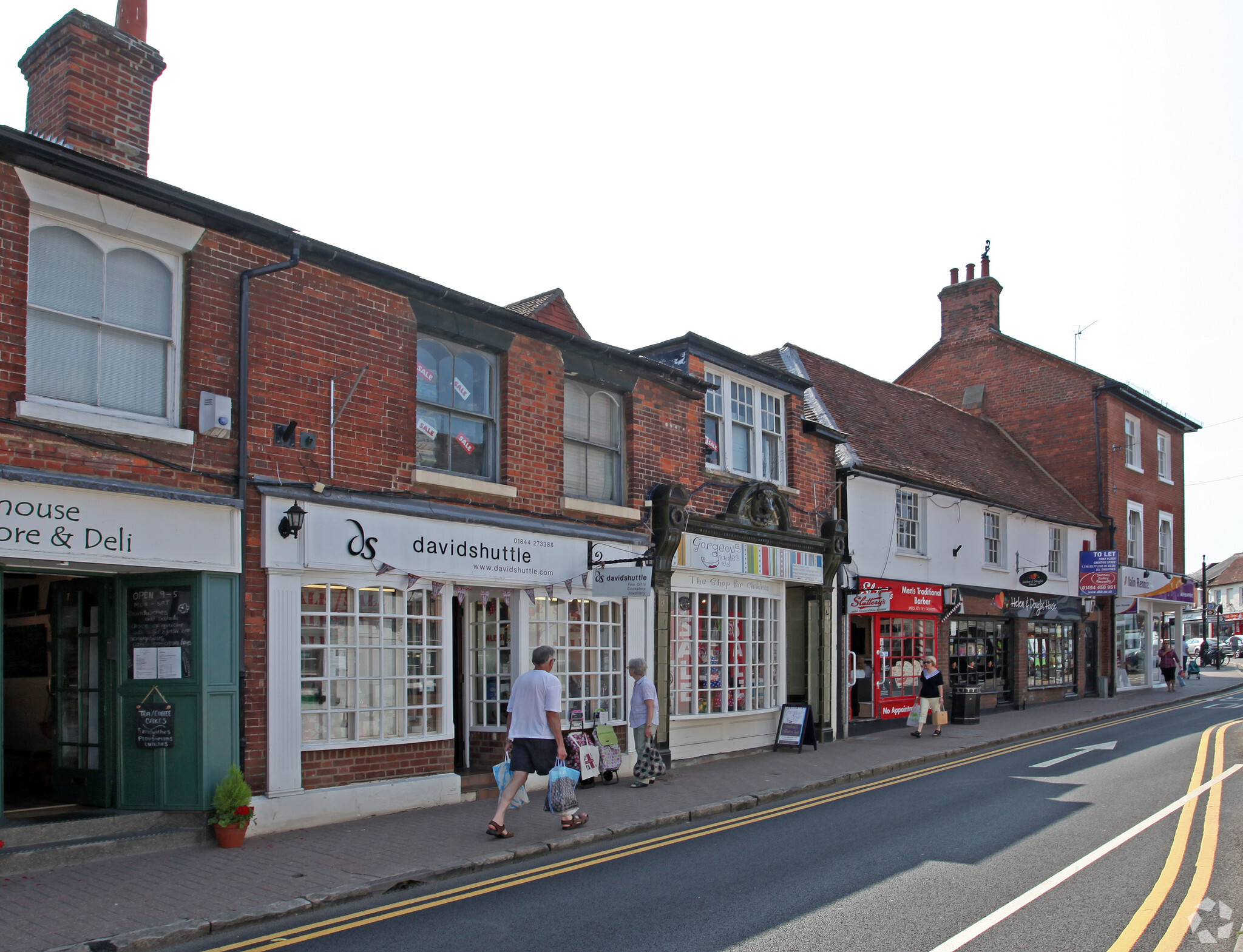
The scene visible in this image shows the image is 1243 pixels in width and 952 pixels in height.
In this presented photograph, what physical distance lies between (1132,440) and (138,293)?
3209 cm

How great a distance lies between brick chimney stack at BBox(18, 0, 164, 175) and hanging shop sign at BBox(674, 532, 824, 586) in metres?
8.67

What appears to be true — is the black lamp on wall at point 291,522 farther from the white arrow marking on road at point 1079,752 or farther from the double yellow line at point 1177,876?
the white arrow marking on road at point 1079,752

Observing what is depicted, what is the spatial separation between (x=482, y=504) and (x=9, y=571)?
484 cm

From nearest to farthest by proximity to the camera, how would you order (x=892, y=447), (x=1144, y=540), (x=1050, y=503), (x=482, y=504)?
(x=482, y=504)
(x=892, y=447)
(x=1050, y=503)
(x=1144, y=540)

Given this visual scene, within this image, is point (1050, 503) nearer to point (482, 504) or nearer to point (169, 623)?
point (482, 504)

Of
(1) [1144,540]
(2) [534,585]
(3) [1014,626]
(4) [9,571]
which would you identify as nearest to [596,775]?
(2) [534,585]

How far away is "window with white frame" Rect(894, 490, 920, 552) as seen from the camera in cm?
2108

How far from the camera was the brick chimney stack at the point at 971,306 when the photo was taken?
3269 cm

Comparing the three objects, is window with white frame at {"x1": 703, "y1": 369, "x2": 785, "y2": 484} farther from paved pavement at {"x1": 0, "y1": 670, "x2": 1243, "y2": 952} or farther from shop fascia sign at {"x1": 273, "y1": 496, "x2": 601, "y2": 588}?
paved pavement at {"x1": 0, "y1": 670, "x2": 1243, "y2": 952}

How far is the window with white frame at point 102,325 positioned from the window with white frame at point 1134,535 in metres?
30.2

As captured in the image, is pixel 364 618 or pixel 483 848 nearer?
pixel 483 848

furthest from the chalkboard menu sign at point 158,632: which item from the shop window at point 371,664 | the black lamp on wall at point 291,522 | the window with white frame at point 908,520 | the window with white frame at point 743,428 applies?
the window with white frame at point 908,520

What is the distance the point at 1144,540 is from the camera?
109 feet

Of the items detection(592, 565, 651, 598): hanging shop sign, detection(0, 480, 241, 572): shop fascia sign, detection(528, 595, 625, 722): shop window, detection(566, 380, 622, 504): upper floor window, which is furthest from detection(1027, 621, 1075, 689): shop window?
detection(0, 480, 241, 572): shop fascia sign
